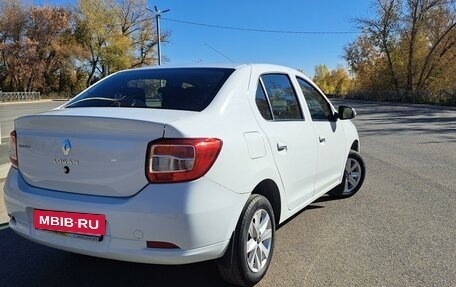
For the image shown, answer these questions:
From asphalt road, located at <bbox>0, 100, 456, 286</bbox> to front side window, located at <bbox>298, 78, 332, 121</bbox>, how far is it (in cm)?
113

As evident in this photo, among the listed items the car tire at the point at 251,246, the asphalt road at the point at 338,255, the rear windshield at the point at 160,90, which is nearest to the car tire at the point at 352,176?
the asphalt road at the point at 338,255

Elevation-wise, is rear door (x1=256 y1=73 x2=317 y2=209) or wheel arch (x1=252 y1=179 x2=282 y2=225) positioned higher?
rear door (x1=256 y1=73 x2=317 y2=209)

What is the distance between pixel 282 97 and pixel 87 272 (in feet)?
7.24

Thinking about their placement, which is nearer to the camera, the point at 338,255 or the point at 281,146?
the point at 281,146

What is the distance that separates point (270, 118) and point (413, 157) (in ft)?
22.4

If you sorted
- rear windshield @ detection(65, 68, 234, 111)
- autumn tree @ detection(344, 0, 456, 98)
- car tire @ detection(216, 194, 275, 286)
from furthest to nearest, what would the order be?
autumn tree @ detection(344, 0, 456, 98), rear windshield @ detection(65, 68, 234, 111), car tire @ detection(216, 194, 275, 286)

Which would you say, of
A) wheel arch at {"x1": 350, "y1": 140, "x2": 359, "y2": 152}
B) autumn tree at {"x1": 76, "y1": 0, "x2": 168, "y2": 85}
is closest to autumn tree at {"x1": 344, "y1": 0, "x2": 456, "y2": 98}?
autumn tree at {"x1": 76, "y1": 0, "x2": 168, "y2": 85}

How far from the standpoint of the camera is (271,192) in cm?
367

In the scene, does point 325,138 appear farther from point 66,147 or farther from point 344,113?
point 66,147

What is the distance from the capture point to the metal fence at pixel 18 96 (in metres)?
49.0

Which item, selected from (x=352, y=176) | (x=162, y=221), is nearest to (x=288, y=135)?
(x=162, y=221)

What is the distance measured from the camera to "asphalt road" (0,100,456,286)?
3520mm

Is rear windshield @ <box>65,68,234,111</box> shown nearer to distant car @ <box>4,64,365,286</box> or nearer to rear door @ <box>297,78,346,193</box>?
distant car @ <box>4,64,365,286</box>

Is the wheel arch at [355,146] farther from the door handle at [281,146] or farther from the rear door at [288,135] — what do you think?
the door handle at [281,146]
